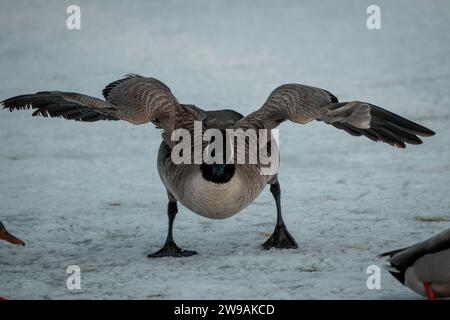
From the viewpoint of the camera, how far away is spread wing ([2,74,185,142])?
19.9 feet

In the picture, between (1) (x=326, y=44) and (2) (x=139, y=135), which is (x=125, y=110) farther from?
(1) (x=326, y=44)

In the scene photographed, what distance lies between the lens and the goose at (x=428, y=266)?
4.59 m

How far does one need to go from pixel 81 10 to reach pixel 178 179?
29.6ft

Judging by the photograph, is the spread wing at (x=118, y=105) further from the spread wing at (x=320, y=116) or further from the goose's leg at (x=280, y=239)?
the goose's leg at (x=280, y=239)

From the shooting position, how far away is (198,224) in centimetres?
709

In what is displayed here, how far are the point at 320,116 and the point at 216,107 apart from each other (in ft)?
14.3

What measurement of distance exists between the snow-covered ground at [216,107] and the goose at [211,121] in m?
0.42

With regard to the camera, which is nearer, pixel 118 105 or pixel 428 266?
pixel 428 266

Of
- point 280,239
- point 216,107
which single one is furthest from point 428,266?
point 216,107

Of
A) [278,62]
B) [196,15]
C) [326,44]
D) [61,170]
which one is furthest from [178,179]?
[196,15]

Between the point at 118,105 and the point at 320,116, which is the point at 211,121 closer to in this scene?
the point at 118,105

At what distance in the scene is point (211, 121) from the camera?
644 cm

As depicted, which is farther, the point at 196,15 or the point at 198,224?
the point at 196,15

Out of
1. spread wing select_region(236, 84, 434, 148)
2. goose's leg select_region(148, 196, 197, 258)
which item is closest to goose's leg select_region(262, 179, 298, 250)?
goose's leg select_region(148, 196, 197, 258)
